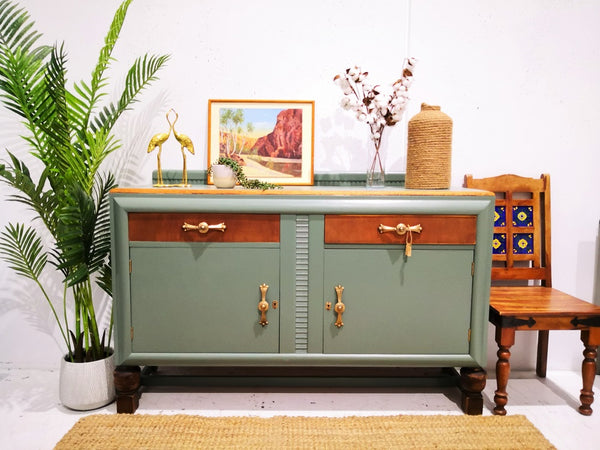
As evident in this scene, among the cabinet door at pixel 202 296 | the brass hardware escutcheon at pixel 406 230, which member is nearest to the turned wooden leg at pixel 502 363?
the brass hardware escutcheon at pixel 406 230

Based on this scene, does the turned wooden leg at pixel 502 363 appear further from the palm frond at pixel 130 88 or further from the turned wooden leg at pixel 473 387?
the palm frond at pixel 130 88

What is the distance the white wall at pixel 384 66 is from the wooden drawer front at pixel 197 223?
57cm

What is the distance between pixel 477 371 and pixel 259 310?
103 cm

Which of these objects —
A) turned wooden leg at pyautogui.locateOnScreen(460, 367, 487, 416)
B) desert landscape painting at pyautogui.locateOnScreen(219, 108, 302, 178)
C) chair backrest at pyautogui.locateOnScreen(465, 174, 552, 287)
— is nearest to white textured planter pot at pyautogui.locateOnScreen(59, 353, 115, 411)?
desert landscape painting at pyautogui.locateOnScreen(219, 108, 302, 178)

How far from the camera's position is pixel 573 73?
2287mm

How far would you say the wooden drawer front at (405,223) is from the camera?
184 cm

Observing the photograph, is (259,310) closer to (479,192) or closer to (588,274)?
(479,192)

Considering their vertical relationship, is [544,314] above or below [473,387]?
above

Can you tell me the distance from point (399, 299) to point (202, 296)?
0.87 metres

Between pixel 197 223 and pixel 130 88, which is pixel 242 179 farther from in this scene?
pixel 130 88

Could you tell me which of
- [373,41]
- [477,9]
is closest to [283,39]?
[373,41]

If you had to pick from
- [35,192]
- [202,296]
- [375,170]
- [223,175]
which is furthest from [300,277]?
[35,192]

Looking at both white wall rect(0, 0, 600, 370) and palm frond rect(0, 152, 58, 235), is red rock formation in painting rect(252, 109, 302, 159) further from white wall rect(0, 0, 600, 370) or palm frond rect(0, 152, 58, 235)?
palm frond rect(0, 152, 58, 235)

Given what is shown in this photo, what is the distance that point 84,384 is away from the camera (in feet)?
6.39
